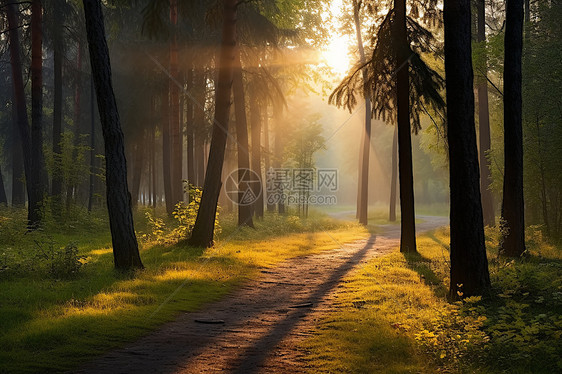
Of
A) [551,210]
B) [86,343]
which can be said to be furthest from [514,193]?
[86,343]

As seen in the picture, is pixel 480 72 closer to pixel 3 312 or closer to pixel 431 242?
pixel 431 242

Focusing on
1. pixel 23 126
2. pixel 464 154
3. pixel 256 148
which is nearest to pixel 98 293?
pixel 464 154

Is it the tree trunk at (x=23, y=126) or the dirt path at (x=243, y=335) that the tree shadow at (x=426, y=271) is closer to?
the dirt path at (x=243, y=335)

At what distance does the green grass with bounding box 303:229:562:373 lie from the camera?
5395 millimetres

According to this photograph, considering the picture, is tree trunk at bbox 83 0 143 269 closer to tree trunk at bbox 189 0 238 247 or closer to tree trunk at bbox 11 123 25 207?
tree trunk at bbox 189 0 238 247

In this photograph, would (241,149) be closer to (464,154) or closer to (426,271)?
(426,271)

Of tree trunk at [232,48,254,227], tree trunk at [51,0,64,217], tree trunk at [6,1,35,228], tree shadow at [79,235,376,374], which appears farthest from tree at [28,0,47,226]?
tree shadow at [79,235,376,374]

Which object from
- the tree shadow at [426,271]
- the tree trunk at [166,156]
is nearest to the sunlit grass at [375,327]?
the tree shadow at [426,271]

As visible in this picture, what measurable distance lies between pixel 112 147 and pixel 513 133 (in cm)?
1030

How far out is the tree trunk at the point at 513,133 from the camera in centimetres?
1212

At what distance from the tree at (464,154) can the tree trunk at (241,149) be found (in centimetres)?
1382

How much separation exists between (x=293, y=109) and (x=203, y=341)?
109 feet

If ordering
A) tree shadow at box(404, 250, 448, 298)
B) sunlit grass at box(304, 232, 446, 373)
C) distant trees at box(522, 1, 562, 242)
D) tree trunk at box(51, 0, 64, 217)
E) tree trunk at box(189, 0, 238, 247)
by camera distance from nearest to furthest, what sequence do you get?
1. sunlit grass at box(304, 232, 446, 373)
2. tree shadow at box(404, 250, 448, 298)
3. tree trunk at box(189, 0, 238, 247)
4. distant trees at box(522, 1, 562, 242)
5. tree trunk at box(51, 0, 64, 217)

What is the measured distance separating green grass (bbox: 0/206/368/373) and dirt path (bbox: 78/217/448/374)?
0.38 m
